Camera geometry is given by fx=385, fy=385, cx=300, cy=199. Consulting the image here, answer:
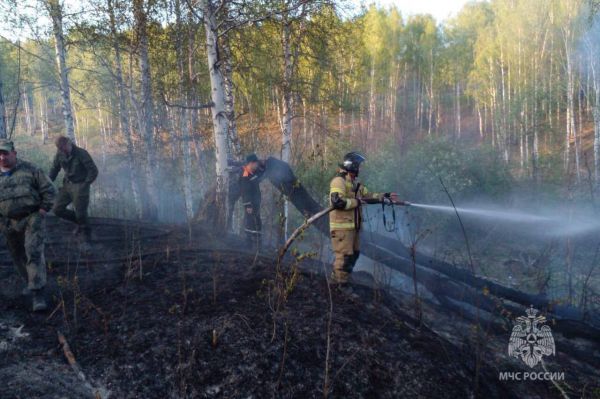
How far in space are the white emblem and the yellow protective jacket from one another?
2.19 m

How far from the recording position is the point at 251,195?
7.32 metres

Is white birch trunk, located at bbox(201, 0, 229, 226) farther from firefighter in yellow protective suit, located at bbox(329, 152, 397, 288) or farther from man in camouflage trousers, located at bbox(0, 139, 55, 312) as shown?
man in camouflage trousers, located at bbox(0, 139, 55, 312)

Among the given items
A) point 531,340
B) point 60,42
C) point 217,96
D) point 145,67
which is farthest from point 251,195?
point 60,42

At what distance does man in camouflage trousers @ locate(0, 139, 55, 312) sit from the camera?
407cm

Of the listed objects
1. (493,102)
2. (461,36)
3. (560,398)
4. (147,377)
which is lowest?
(560,398)

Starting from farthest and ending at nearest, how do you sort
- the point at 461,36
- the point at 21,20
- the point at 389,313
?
the point at 461,36 → the point at 21,20 → the point at 389,313

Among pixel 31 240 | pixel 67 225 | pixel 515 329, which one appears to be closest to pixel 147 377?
pixel 31 240

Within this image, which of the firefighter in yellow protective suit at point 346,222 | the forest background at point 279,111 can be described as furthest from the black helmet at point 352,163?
the forest background at point 279,111

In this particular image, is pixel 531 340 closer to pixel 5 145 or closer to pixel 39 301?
pixel 39 301

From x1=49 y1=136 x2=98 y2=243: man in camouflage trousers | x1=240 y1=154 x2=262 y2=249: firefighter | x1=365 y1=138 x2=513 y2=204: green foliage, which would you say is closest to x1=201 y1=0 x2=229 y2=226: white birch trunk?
x1=240 y1=154 x2=262 y2=249: firefighter

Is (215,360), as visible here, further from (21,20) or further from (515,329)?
(21,20)

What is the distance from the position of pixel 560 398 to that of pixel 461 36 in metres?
40.9

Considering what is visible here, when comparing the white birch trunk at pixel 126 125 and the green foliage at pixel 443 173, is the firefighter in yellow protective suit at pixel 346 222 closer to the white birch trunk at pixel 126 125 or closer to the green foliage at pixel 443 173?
the white birch trunk at pixel 126 125

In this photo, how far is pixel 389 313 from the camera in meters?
4.46
